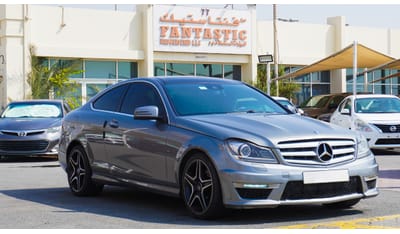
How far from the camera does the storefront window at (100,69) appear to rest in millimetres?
33369

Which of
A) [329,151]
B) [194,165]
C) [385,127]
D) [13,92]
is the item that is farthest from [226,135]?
[13,92]

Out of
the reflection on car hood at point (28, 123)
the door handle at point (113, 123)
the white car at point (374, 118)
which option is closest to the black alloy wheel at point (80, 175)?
the door handle at point (113, 123)

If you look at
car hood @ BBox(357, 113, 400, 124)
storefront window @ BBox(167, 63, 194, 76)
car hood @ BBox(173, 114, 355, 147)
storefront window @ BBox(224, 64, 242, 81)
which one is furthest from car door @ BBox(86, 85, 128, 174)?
storefront window @ BBox(224, 64, 242, 81)

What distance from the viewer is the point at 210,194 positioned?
25.5ft

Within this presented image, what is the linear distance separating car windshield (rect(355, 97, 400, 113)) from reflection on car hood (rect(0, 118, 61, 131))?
712cm

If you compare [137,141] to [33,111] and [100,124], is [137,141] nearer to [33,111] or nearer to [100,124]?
[100,124]

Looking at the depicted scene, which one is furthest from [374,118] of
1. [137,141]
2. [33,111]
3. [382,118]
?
[137,141]

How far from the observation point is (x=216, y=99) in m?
8.95

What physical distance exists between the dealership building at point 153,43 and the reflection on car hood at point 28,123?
14.0 m

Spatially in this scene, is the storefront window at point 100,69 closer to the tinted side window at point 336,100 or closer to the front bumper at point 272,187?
the tinted side window at point 336,100

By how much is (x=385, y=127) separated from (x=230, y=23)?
Answer: 19.1m

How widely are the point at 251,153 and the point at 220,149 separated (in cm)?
30

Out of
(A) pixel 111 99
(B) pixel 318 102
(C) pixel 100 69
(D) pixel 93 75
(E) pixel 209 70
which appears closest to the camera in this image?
(A) pixel 111 99

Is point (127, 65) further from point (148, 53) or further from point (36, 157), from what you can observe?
point (36, 157)
